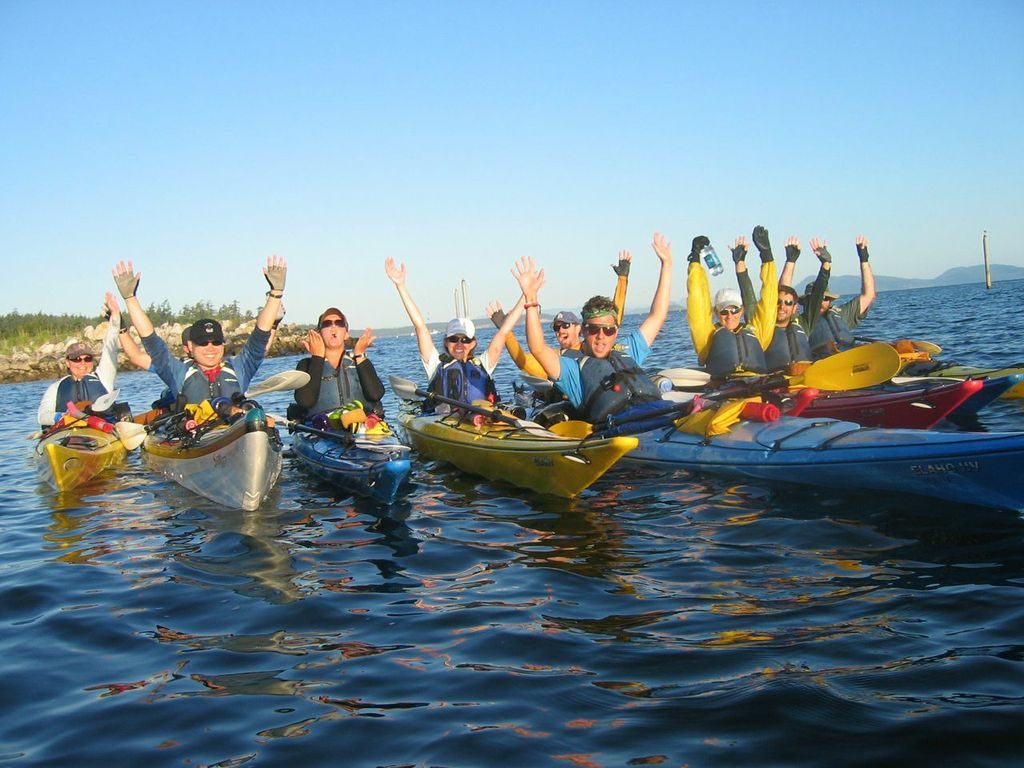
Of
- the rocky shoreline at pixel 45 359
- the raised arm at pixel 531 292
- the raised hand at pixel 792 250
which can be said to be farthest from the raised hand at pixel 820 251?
the rocky shoreline at pixel 45 359

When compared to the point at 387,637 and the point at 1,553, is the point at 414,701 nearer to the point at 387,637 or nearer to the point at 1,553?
the point at 387,637

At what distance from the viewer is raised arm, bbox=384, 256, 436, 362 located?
977cm

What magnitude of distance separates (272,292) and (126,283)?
5.04ft

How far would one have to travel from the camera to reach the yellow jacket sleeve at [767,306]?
1014 cm

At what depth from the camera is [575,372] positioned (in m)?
8.41

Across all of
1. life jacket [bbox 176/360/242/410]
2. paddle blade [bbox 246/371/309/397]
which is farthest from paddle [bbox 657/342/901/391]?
life jacket [bbox 176/360/242/410]

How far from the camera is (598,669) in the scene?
152 inches

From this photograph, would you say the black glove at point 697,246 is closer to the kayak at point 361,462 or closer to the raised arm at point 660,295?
the raised arm at point 660,295

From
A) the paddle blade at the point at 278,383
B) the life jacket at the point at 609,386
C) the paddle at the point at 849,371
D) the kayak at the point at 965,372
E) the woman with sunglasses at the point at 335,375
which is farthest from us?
the kayak at the point at 965,372

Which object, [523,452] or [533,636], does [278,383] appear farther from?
[533,636]

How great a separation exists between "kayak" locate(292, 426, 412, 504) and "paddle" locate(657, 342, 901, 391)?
3.35m

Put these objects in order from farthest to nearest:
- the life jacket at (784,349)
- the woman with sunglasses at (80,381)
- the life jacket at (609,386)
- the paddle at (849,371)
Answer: the life jacket at (784,349) → the woman with sunglasses at (80,381) → the paddle at (849,371) → the life jacket at (609,386)

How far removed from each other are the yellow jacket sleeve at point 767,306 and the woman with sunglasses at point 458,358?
Answer: 10.1 ft

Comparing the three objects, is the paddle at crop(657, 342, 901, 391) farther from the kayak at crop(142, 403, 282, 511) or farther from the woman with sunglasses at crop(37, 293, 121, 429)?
the woman with sunglasses at crop(37, 293, 121, 429)
